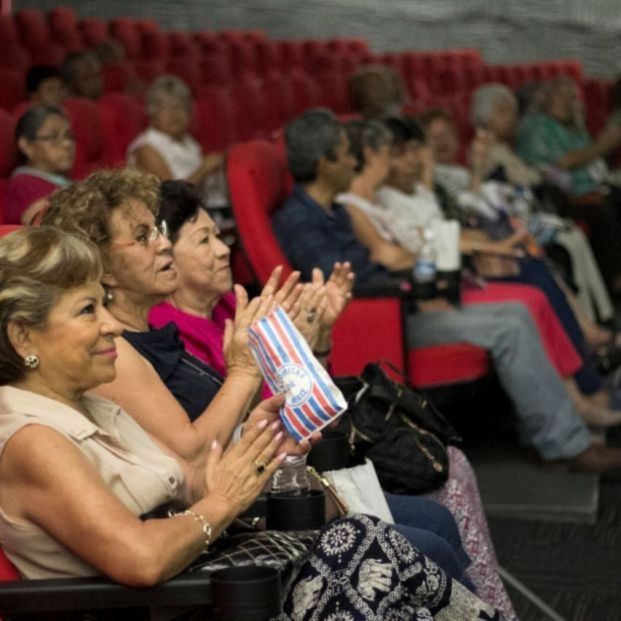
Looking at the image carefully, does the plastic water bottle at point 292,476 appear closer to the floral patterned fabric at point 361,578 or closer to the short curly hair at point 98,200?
the floral patterned fabric at point 361,578

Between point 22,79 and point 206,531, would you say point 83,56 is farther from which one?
point 206,531

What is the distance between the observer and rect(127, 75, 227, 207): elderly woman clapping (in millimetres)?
5227

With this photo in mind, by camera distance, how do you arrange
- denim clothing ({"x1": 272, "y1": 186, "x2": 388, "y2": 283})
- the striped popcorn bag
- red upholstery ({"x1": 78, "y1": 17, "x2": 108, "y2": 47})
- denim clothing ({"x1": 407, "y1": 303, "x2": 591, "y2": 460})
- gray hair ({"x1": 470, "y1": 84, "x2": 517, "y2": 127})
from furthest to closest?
red upholstery ({"x1": 78, "y1": 17, "x2": 108, "y2": 47}), gray hair ({"x1": 470, "y1": 84, "x2": 517, "y2": 127}), denim clothing ({"x1": 407, "y1": 303, "x2": 591, "y2": 460}), denim clothing ({"x1": 272, "y1": 186, "x2": 388, "y2": 283}), the striped popcorn bag

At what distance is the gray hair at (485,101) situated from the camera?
6584 millimetres

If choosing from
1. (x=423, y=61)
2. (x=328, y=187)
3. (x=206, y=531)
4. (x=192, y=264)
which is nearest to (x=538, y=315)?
(x=328, y=187)

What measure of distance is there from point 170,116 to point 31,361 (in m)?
3.56

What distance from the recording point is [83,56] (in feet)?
18.7

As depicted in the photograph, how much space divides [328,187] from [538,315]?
0.90 metres

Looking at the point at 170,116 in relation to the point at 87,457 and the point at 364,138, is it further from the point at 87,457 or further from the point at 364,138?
the point at 87,457

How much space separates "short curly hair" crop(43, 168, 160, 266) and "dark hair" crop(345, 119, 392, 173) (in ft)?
7.07

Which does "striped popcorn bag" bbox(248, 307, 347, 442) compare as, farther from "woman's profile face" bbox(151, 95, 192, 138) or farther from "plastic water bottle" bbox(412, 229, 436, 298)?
"woman's profile face" bbox(151, 95, 192, 138)

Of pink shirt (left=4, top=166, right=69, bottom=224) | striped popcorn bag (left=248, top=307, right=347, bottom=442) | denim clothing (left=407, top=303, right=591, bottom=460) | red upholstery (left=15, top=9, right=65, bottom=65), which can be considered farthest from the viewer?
red upholstery (left=15, top=9, right=65, bottom=65)

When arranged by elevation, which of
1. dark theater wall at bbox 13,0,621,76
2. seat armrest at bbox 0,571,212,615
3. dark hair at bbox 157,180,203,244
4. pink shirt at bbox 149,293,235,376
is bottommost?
dark theater wall at bbox 13,0,621,76

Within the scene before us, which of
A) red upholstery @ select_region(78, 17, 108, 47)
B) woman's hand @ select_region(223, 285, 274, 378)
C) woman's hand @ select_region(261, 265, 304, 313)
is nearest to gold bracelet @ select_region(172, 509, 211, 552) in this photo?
woman's hand @ select_region(223, 285, 274, 378)
